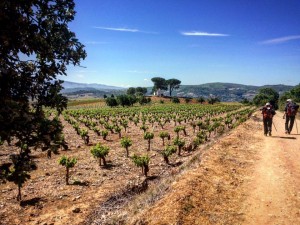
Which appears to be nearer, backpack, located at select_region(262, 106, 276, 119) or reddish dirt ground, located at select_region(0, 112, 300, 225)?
reddish dirt ground, located at select_region(0, 112, 300, 225)

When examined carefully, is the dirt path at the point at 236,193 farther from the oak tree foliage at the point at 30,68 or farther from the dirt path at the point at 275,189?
the oak tree foliage at the point at 30,68

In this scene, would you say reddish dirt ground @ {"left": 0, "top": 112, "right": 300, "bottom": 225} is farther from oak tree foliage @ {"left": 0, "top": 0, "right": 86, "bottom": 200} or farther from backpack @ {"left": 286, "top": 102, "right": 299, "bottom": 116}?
oak tree foliage @ {"left": 0, "top": 0, "right": 86, "bottom": 200}

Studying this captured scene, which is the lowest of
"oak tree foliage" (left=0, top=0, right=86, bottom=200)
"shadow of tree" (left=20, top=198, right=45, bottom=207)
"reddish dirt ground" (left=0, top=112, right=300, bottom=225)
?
"shadow of tree" (left=20, top=198, right=45, bottom=207)

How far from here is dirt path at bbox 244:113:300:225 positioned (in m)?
8.97

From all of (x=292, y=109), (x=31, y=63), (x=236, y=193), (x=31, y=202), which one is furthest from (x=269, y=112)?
(x=31, y=63)

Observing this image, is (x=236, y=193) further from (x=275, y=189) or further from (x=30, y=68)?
(x=30, y=68)

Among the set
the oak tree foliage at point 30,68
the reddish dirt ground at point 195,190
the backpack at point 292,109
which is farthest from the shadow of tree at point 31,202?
the backpack at point 292,109

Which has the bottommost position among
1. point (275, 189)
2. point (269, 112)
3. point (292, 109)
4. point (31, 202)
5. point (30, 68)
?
point (31, 202)

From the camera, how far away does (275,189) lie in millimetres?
→ 11016

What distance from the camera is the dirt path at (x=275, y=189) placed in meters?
8.97

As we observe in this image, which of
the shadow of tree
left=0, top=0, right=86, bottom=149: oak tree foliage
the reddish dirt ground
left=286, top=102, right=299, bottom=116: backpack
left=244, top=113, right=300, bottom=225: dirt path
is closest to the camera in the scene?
left=0, top=0, right=86, bottom=149: oak tree foliage

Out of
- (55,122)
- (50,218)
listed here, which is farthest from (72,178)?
(55,122)

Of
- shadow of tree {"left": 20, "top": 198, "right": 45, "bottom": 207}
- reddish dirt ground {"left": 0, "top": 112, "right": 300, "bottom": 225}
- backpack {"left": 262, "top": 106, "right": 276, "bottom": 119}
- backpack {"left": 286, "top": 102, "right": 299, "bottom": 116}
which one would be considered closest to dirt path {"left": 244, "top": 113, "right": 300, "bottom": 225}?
reddish dirt ground {"left": 0, "top": 112, "right": 300, "bottom": 225}

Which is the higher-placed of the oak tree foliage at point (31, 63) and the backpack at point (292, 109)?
the oak tree foliage at point (31, 63)
